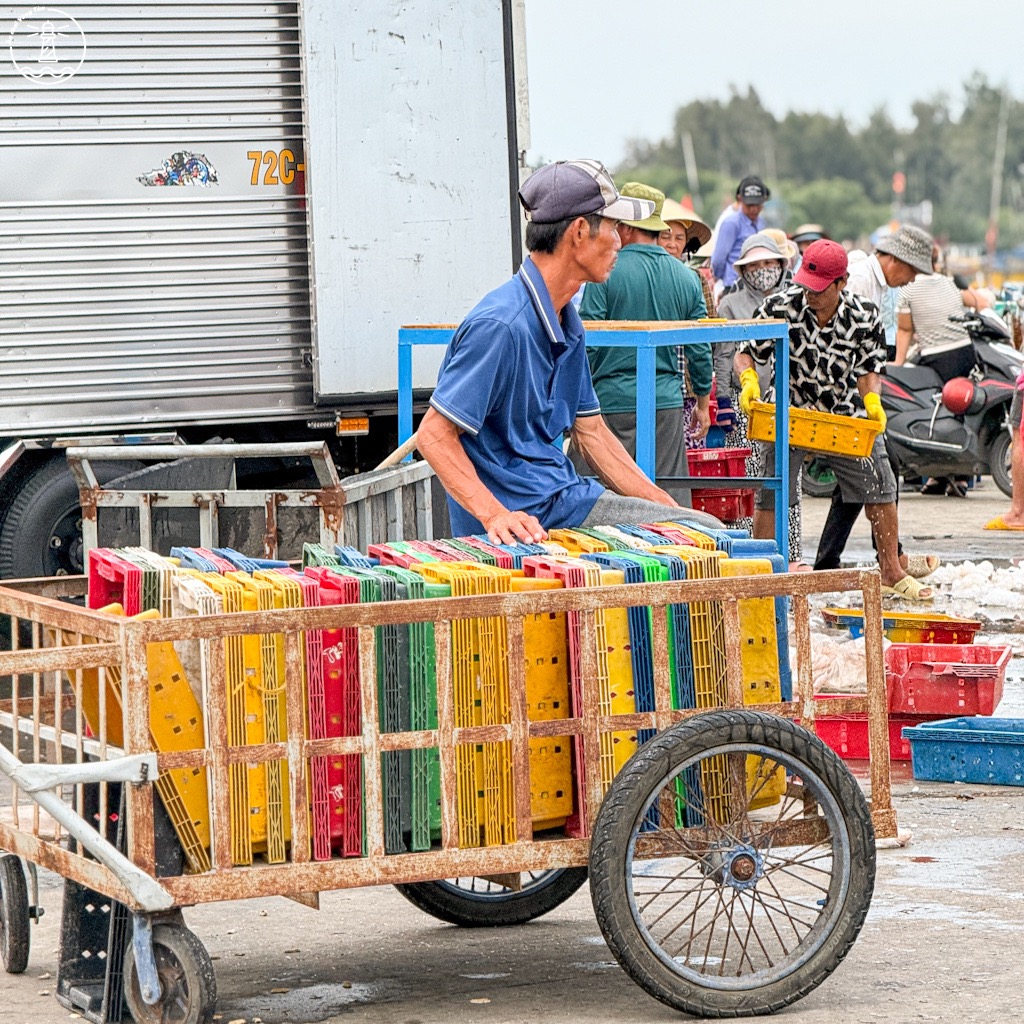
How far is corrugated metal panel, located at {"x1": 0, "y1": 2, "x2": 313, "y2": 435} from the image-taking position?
9.55 metres

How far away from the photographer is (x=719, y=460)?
35.3 feet

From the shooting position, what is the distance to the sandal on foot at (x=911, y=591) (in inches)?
425

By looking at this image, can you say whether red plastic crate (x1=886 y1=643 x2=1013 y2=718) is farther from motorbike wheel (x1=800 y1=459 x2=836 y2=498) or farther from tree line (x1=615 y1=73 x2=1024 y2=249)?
tree line (x1=615 y1=73 x2=1024 y2=249)

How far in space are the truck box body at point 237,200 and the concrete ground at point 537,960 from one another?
14.4ft

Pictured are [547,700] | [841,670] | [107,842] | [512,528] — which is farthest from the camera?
[841,670]

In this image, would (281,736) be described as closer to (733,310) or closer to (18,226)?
(18,226)

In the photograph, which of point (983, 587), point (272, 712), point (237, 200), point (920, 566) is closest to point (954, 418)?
point (920, 566)

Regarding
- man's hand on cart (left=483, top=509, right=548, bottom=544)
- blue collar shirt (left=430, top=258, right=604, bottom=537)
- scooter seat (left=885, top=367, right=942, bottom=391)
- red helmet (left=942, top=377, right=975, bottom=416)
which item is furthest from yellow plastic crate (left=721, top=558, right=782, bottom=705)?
scooter seat (left=885, top=367, right=942, bottom=391)

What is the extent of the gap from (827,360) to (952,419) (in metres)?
5.68

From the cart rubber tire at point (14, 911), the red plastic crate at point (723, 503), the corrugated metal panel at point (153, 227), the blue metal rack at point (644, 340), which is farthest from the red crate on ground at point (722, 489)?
the cart rubber tire at point (14, 911)

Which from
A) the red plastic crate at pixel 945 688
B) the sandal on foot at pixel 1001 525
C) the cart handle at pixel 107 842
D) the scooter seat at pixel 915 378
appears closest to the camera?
the cart handle at pixel 107 842

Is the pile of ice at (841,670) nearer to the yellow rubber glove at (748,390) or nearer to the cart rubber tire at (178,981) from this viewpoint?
the yellow rubber glove at (748,390)

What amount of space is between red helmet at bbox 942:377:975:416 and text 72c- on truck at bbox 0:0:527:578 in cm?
615

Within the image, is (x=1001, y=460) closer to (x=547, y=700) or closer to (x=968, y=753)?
(x=968, y=753)
